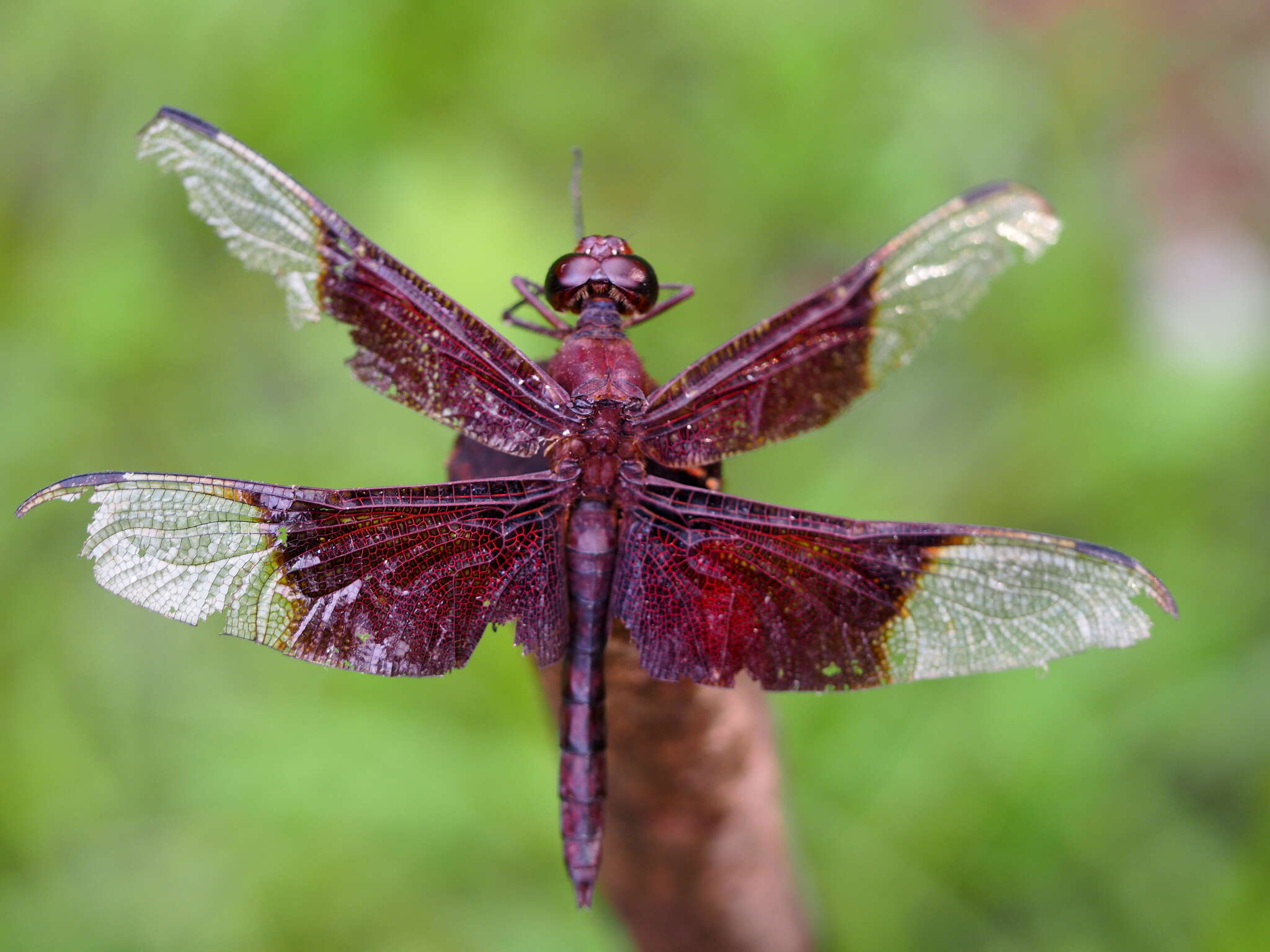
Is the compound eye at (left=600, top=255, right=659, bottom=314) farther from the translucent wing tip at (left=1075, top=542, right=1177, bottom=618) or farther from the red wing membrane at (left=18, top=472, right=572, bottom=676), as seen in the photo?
the translucent wing tip at (left=1075, top=542, right=1177, bottom=618)

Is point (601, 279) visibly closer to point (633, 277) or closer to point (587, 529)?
point (633, 277)

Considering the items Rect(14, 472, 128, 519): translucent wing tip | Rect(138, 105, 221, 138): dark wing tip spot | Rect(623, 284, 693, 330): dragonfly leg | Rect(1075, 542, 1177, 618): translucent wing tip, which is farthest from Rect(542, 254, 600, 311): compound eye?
Rect(1075, 542, 1177, 618): translucent wing tip

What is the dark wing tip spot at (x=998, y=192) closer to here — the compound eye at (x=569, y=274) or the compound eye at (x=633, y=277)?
the compound eye at (x=633, y=277)

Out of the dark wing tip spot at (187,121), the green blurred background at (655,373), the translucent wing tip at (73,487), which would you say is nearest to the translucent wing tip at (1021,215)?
the green blurred background at (655,373)

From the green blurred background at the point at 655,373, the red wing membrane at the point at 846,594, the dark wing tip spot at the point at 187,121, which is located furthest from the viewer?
the green blurred background at the point at 655,373

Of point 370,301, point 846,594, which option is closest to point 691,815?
point 846,594

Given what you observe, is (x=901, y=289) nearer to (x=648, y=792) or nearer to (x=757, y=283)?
(x=648, y=792)
